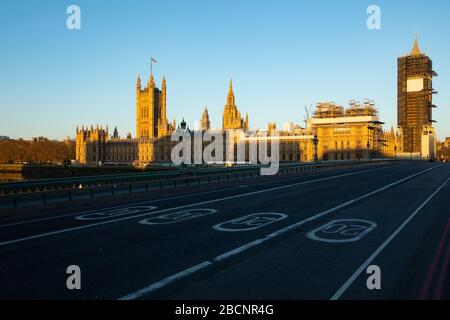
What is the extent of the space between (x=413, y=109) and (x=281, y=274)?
21000cm

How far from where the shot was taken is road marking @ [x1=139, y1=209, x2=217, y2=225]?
47.4 ft

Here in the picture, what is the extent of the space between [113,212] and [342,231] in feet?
30.6

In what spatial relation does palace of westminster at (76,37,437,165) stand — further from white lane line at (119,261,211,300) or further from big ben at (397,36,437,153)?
white lane line at (119,261,211,300)

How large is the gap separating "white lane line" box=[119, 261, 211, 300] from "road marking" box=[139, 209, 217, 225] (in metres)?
5.63

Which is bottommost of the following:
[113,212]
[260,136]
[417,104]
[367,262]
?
[367,262]

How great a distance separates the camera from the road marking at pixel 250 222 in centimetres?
1317

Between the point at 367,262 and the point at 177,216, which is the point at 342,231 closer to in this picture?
the point at 367,262

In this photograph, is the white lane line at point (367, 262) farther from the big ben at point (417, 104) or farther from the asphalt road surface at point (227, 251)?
the big ben at point (417, 104)

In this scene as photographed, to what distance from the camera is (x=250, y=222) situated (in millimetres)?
14305

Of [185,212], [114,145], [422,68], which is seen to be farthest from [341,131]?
[185,212]

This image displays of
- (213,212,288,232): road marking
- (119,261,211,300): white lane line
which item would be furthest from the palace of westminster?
(119,261,211,300): white lane line

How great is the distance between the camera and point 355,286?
748 centimetres

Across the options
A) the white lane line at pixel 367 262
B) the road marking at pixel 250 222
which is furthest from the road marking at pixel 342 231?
the road marking at pixel 250 222

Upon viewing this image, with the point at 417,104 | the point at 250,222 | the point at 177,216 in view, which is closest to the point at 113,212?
the point at 177,216
